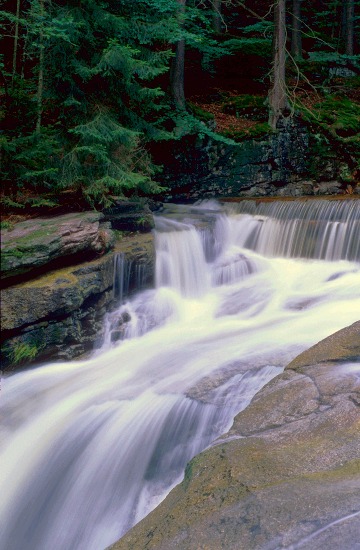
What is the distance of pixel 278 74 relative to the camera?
46.8 ft

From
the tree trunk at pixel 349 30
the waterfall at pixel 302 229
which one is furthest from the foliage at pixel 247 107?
the tree trunk at pixel 349 30

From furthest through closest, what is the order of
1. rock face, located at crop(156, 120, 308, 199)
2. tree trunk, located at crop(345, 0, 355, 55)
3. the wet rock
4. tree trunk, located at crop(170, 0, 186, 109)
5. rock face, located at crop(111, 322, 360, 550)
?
tree trunk, located at crop(345, 0, 355, 55) < rock face, located at crop(156, 120, 308, 199) < tree trunk, located at crop(170, 0, 186, 109) < the wet rock < rock face, located at crop(111, 322, 360, 550)

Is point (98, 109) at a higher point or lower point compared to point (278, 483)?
higher

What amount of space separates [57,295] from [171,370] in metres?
1.90

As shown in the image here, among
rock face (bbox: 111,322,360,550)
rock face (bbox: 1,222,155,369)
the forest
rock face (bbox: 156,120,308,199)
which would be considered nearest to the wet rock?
the forest

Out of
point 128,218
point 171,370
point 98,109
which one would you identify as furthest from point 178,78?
point 171,370

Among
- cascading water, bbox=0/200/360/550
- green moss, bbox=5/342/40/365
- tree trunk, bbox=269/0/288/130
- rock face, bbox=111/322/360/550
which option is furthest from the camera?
tree trunk, bbox=269/0/288/130

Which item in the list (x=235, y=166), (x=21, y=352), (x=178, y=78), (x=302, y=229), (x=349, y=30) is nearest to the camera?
(x=21, y=352)

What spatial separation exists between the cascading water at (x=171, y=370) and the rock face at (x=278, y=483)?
992 mm

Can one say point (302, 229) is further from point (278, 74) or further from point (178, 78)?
point (278, 74)

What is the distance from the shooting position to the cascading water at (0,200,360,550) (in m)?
4.39

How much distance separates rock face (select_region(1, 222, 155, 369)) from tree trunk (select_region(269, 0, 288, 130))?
8.32 metres

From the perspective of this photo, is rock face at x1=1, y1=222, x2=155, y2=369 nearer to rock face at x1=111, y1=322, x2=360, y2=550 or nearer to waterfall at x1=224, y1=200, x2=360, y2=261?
rock face at x1=111, y1=322, x2=360, y2=550

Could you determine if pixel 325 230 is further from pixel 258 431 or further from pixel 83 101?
pixel 258 431
